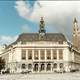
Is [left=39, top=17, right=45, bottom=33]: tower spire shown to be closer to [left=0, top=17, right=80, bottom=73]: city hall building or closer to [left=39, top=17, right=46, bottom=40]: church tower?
[left=39, top=17, right=46, bottom=40]: church tower

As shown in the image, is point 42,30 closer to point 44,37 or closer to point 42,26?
point 42,26

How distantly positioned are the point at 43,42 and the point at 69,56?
11588 millimetres

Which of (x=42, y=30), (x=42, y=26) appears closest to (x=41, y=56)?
(x=42, y=30)

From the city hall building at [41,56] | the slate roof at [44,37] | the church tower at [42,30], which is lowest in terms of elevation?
the city hall building at [41,56]

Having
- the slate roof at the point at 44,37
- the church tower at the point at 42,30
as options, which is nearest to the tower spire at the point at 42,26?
the church tower at the point at 42,30

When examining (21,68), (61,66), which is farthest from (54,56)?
(21,68)

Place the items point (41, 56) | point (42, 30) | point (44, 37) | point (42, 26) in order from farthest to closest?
point (42, 26), point (42, 30), point (44, 37), point (41, 56)

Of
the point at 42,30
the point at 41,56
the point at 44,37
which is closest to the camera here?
the point at 41,56

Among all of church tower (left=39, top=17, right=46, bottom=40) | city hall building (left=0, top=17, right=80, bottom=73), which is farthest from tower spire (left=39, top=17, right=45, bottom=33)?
city hall building (left=0, top=17, right=80, bottom=73)

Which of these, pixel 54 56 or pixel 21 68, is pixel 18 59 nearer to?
pixel 21 68

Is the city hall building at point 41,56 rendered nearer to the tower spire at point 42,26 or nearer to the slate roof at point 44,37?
the slate roof at point 44,37

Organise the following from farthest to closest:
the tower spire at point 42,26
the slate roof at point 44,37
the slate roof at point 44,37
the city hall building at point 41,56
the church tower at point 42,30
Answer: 1. the tower spire at point 42,26
2. the church tower at point 42,30
3. the slate roof at point 44,37
4. the slate roof at point 44,37
5. the city hall building at point 41,56

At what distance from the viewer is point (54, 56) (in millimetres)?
127625

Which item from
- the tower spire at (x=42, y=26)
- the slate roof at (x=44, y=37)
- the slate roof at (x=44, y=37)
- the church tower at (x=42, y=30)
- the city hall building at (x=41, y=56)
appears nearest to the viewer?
the city hall building at (x=41, y=56)
